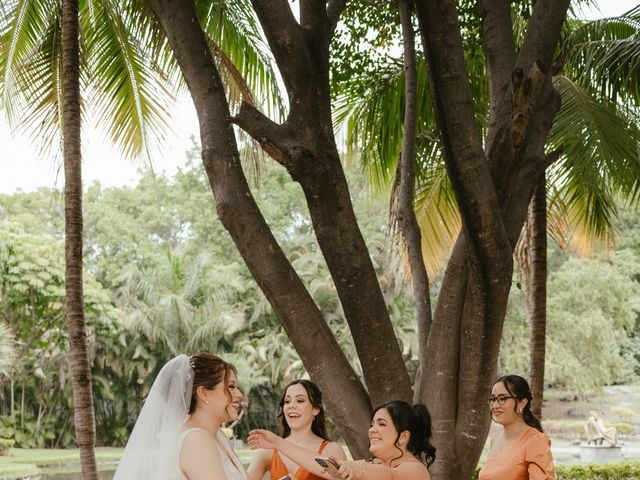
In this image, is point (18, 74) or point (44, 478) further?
point (44, 478)

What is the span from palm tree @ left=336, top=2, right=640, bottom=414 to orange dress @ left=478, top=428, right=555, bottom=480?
1.87 m

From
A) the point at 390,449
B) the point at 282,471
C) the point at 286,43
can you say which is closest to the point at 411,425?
the point at 390,449

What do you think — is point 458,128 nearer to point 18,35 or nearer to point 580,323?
point 18,35

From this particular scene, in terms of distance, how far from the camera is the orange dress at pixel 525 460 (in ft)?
13.5

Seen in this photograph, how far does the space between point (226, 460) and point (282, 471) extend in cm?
90

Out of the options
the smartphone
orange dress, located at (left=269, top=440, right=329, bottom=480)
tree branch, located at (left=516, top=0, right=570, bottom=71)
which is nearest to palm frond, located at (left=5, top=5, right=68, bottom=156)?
tree branch, located at (left=516, top=0, right=570, bottom=71)

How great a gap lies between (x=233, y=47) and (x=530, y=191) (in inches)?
183

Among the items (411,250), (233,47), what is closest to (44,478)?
(233,47)

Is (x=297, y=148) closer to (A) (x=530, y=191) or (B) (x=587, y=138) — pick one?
(A) (x=530, y=191)

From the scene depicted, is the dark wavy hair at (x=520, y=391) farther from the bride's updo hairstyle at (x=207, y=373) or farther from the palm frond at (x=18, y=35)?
the palm frond at (x=18, y=35)

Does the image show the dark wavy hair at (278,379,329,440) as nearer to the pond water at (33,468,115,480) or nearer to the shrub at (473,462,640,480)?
the shrub at (473,462,640,480)

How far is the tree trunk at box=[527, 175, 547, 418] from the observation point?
26.9 feet

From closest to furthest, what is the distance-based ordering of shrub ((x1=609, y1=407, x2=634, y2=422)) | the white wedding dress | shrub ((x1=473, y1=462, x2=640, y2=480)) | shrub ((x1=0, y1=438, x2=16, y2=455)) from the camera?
1. the white wedding dress
2. shrub ((x1=473, y1=462, x2=640, y2=480))
3. shrub ((x1=0, y1=438, x2=16, y2=455))
4. shrub ((x1=609, y1=407, x2=634, y2=422))

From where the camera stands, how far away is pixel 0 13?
8.34 metres
